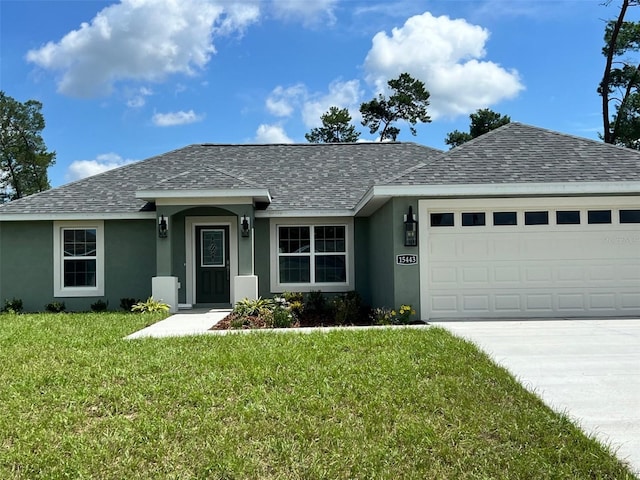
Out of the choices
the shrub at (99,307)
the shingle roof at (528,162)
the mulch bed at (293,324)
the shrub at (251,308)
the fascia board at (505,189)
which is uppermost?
the shingle roof at (528,162)

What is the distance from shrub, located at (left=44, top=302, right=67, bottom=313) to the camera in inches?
492

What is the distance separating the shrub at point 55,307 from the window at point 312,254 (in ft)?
19.0

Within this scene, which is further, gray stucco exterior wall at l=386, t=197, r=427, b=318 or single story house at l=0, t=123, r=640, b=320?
Answer: single story house at l=0, t=123, r=640, b=320

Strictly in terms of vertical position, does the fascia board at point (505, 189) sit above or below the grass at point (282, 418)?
above

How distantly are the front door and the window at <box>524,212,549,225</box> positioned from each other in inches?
306

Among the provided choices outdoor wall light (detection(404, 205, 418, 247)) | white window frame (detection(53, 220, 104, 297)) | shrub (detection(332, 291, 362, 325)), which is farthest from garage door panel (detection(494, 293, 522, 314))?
white window frame (detection(53, 220, 104, 297))

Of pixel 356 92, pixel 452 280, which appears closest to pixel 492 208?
pixel 452 280

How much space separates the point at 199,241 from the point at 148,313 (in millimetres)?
2947

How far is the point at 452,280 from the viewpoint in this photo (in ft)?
32.2

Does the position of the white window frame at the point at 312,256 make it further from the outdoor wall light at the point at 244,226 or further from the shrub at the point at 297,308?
the outdoor wall light at the point at 244,226

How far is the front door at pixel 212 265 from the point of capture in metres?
13.3

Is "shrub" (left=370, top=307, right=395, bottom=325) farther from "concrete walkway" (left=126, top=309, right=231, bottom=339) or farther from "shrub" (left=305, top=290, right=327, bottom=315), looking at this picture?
"concrete walkway" (left=126, top=309, right=231, bottom=339)

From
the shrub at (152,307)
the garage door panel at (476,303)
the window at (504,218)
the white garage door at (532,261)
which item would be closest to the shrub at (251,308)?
the shrub at (152,307)

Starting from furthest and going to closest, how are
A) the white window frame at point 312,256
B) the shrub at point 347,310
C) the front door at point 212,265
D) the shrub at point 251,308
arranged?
the front door at point 212,265 < the white window frame at point 312,256 < the shrub at point 347,310 < the shrub at point 251,308
